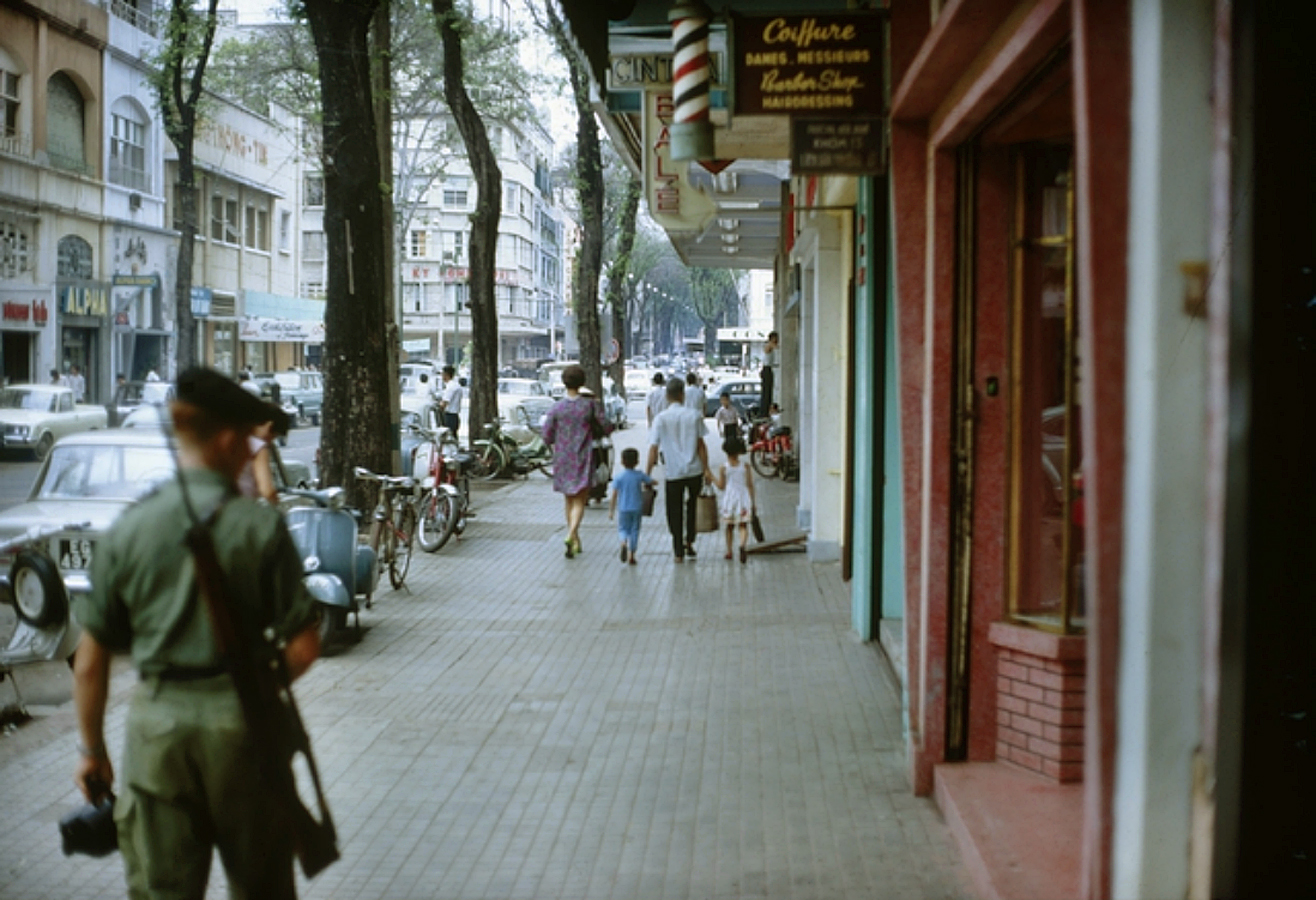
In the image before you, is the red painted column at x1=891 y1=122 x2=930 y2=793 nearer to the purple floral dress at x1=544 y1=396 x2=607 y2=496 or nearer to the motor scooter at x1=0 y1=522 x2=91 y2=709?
the motor scooter at x1=0 y1=522 x2=91 y2=709

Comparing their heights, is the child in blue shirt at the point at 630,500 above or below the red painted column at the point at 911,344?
below

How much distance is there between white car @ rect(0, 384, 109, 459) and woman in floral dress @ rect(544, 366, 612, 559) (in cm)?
1455

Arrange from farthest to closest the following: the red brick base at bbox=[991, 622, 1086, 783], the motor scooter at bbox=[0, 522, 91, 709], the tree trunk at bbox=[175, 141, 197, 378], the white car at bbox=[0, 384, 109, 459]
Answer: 1. the tree trunk at bbox=[175, 141, 197, 378]
2. the white car at bbox=[0, 384, 109, 459]
3. the motor scooter at bbox=[0, 522, 91, 709]
4. the red brick base at bbox=[991, 622, 1086, 783]

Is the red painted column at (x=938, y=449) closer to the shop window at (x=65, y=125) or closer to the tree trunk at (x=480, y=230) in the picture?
the tree trunk at (x=480, y=230)

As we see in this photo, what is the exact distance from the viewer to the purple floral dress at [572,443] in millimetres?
15500

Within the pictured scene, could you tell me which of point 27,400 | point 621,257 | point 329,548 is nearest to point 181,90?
point 27,400

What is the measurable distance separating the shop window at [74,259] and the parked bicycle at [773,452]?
21.6 metres

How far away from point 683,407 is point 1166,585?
38.6 feet

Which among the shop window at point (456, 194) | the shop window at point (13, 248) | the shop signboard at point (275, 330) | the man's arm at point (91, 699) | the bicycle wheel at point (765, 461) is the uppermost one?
the shop window at point (456, 194)

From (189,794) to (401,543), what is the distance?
987 centimetres

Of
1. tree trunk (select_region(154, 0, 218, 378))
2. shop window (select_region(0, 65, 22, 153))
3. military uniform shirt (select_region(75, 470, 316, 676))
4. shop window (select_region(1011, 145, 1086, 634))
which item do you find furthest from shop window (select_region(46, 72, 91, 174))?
military uniform shirt (select_region(75, 470, 316, 676))

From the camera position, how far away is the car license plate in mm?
9992

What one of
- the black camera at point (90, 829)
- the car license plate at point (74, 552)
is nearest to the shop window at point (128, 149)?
the car license plate at point (74, 552)

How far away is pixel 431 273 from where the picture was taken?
8712cm
